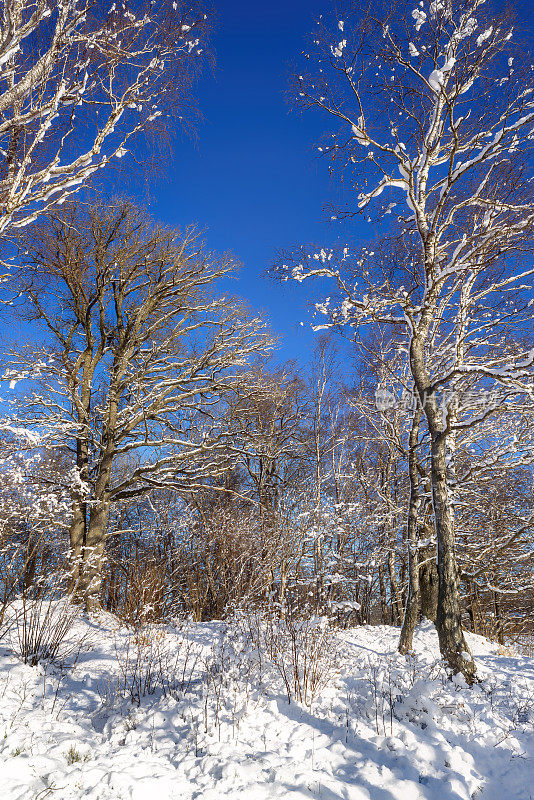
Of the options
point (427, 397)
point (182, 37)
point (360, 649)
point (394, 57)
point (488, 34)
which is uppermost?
point (394, 57)

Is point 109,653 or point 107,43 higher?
point 107,43

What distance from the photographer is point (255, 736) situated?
3.30 meters

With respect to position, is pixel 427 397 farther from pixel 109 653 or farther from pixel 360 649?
pixel 109 653

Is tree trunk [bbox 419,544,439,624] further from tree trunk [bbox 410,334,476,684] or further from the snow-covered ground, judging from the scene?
tree trunk [bbox 410,334,476,684]

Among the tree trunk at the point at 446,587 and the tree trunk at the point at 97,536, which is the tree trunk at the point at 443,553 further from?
the tree trunk at the point at 97,536

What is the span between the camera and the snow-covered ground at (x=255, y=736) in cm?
263

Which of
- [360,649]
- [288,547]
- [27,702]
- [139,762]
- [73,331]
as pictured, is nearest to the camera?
[139,762]

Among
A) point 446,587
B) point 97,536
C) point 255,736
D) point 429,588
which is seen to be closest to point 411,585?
point 446,587

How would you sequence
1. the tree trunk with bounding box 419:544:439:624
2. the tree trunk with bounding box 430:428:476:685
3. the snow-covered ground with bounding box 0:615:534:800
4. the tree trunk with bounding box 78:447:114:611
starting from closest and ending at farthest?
the snow-covered ground with bounding box 0:615:534:800 < the tree trunk with bounding box 430:428:476:685 < the tree trunk with bounding box 78:447:114:611 < the tree trunk with bounding box 419:544:439:624

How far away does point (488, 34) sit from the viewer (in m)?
4.79

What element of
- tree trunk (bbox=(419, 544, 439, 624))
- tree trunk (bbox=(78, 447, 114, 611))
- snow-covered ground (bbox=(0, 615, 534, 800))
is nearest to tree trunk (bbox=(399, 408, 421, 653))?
snow-covered ground (bbox=(0, 615, 534, 800))

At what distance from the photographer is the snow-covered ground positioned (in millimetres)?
2629

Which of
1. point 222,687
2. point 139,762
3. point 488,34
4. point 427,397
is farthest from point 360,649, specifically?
point 488,34

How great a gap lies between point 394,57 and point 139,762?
7.87m
